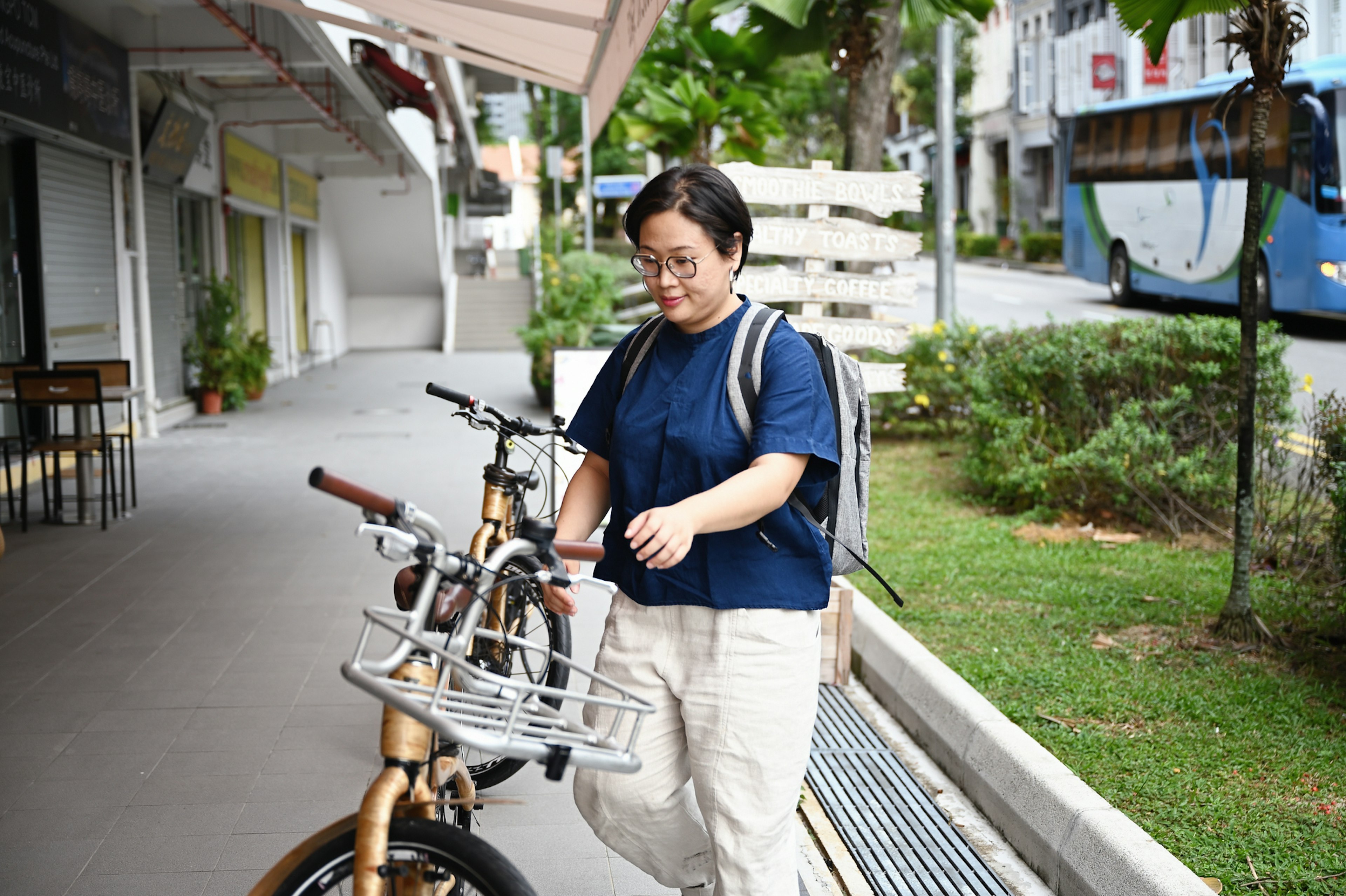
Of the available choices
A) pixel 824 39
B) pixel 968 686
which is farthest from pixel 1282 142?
pixel 968 686

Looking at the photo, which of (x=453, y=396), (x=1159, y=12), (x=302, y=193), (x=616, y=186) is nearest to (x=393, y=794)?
(x=453, y=396)

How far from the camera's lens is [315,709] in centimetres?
492

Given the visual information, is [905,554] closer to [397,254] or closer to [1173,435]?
[1173,435]

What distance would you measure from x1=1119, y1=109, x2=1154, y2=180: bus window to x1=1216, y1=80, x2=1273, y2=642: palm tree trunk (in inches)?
667

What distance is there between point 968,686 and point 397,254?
2353 centimetres

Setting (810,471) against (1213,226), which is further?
(1213,226)

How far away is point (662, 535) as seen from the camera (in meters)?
2.17

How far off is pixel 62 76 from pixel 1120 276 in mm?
18750

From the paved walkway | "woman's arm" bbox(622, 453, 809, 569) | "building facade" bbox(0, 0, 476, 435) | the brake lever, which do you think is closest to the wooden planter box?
the paved walkway

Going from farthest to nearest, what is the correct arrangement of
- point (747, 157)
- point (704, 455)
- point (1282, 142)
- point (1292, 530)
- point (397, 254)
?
point (397, 254) < point (747, 157) < point (1282, 142) < point (1292, 530) < point (704, 455)

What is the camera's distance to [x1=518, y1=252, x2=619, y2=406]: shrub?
566 inches

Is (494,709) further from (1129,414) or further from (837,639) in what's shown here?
(1129,414)

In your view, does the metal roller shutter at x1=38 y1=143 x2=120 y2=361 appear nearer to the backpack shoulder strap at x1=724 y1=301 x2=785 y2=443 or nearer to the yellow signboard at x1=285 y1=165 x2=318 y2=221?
the yellow signboard at x1=285 y1=165 x2=318 y2=221

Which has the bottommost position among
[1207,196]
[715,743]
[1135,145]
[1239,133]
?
[715,743]
